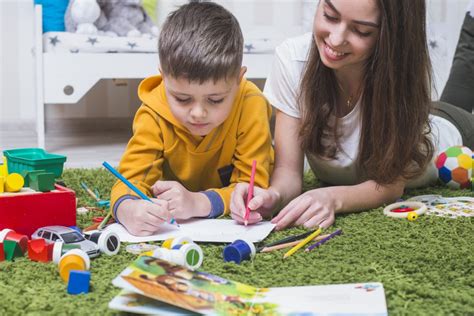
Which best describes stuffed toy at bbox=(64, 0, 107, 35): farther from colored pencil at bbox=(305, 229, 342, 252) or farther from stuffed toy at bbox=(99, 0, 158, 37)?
colored pencil at bbox=(305, 229, 342, 252)

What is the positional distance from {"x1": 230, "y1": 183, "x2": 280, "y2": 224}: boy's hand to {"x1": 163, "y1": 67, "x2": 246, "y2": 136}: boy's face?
0.13 m

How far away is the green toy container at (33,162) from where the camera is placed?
47.3 inches

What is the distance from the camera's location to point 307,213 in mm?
1160

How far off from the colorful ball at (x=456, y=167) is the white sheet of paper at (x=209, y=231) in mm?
640

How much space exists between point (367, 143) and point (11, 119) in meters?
2.26

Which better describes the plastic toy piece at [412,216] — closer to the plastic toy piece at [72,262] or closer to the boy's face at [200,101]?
the boy's face at [200,101]

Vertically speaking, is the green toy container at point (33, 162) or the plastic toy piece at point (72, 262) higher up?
the green toy container at point (33, 162)

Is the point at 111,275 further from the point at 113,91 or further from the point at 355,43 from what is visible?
Answer: the point at 113,91

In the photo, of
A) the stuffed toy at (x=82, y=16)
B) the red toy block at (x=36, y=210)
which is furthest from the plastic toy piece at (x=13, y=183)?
the stuffed toy at (x=82, y=16)

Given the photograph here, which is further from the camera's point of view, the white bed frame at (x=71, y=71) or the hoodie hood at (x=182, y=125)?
the white bed frame at (x=71, y=71)

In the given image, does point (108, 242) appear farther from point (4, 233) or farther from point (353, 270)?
point (353, 270)

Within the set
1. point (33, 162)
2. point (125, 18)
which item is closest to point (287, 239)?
point (33, 162)

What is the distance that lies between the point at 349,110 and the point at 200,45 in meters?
0.38

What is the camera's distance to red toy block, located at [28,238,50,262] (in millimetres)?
943
